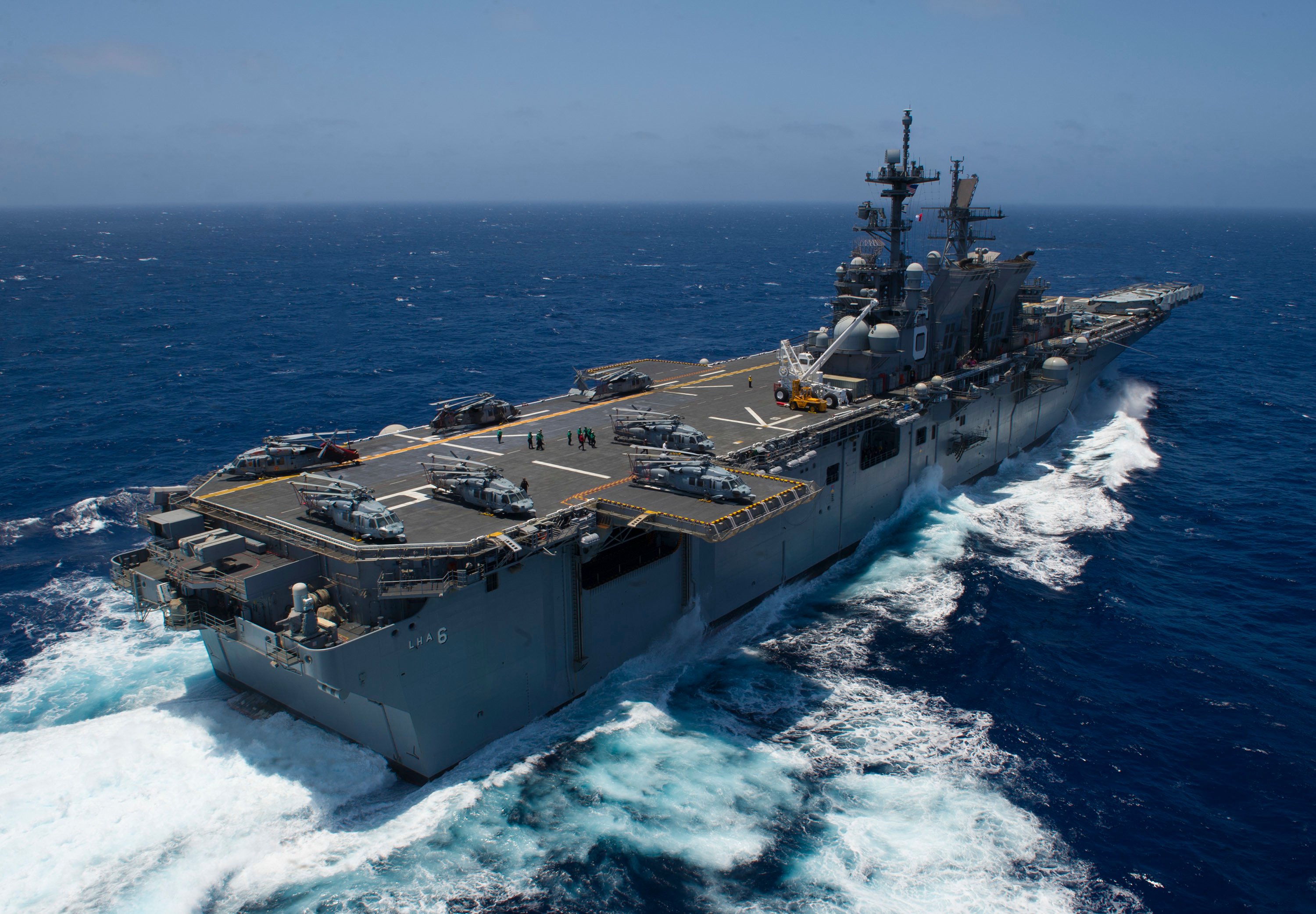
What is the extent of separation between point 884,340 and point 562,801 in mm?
26985

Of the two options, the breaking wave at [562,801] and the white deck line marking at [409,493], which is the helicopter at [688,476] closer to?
the breaking wave at [562,801]

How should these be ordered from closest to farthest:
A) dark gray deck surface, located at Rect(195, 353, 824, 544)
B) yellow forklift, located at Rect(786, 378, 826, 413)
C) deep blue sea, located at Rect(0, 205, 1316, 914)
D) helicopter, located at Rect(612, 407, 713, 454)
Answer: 1. deep blue sea, located at Rect(0, 205, 1316, 914)
2. dark gray deck surface, located at Rect(195, 353, 824, 544)
3. helicopter, located at Rect(612, 407, 713, 454)
4. yellow forklift, located at Rect(786, 378, 826, 413)

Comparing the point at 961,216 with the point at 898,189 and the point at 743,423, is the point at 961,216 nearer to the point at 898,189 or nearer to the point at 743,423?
the point at 898,189

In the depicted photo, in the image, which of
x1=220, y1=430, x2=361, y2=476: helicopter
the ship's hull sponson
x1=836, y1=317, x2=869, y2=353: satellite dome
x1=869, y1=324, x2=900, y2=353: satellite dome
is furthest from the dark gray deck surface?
x1=869, y1=324, x2=900, y2=353: satellite dome

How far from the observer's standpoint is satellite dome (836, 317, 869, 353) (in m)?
41.8

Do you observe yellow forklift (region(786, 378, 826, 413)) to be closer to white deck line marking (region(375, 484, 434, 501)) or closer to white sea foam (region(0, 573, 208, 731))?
white deck line marking (region(375, 484, 434, 501))

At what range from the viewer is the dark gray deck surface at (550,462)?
25625mm

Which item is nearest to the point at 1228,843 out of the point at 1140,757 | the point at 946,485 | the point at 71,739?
the point at 1140,757

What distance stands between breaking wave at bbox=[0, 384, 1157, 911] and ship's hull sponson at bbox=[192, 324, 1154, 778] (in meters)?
0.76

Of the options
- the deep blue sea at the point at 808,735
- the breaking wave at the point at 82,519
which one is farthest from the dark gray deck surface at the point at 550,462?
the breaking wave at the point at 82,519

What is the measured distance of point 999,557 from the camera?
3644 cm

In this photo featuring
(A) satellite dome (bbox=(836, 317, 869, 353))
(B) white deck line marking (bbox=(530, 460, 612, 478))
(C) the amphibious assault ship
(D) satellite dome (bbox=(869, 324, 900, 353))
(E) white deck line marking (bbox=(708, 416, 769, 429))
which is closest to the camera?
(C) the amphibious assault ship

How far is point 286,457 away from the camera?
30266 millimetres

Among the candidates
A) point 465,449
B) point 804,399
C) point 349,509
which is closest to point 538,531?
point 349,509
